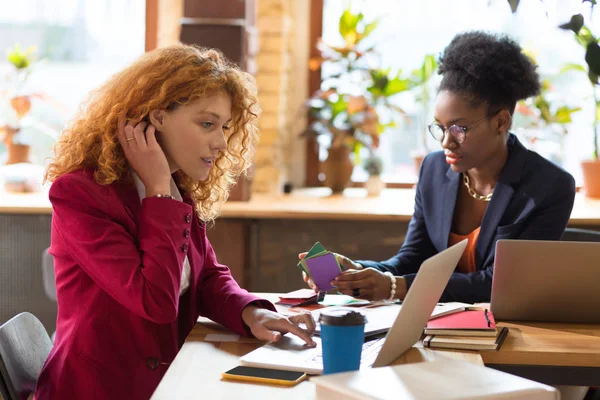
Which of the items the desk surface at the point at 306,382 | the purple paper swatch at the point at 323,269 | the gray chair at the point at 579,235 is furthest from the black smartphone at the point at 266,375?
the gray chair at the point at 579,235

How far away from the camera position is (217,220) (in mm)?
3662

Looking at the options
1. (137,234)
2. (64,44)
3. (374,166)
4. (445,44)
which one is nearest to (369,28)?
(445,44)

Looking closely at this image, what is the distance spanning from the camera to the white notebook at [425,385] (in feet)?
3.67

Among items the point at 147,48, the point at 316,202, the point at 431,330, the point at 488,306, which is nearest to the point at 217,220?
the point at 316,202

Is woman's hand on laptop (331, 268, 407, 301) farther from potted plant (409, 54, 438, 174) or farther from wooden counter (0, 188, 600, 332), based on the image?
potted plant (409, 54, 438, 174)

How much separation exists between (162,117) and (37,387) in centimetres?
66

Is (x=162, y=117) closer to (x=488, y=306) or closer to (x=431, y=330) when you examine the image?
(x=431, y=330)

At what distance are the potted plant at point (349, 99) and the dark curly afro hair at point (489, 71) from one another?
1.59 meters

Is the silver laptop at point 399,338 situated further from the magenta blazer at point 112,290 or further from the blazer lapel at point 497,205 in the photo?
the blazer lapel at point 497,205

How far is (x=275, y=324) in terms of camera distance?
5.44ft

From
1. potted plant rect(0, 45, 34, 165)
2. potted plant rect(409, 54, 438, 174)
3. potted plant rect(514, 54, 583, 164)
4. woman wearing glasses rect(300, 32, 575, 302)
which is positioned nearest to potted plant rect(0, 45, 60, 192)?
potted plant rect(0, 45, 34, 165)

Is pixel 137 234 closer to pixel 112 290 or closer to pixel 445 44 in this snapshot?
pixel 112 290

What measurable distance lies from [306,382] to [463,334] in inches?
Result: 17.5

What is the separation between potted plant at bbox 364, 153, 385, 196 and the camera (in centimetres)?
418
